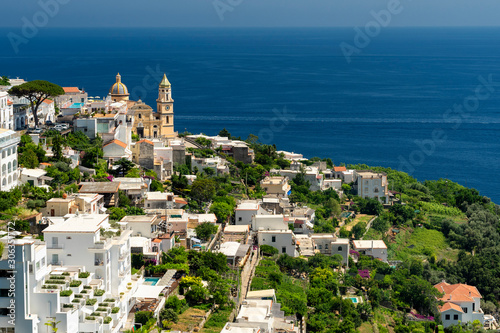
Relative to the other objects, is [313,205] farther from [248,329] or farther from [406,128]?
[406,128]

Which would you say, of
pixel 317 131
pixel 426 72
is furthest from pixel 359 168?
pixel 426 72

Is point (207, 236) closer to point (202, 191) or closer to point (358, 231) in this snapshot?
point (202, 191)

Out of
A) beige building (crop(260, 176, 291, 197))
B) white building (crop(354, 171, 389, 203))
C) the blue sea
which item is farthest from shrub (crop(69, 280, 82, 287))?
the blue sea

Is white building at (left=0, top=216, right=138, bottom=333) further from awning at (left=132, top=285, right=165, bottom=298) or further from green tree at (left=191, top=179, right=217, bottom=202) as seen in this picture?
green tree at (left=191, top=179, right=217, bottom=202)

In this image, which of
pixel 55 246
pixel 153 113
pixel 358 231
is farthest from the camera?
pixel 153 113

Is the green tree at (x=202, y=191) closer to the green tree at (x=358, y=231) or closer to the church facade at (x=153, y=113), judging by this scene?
the green tree at (x=358, y=231)

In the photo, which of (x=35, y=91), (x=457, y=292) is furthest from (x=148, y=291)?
(x=35, y=91)

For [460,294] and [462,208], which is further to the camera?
[462,208]
